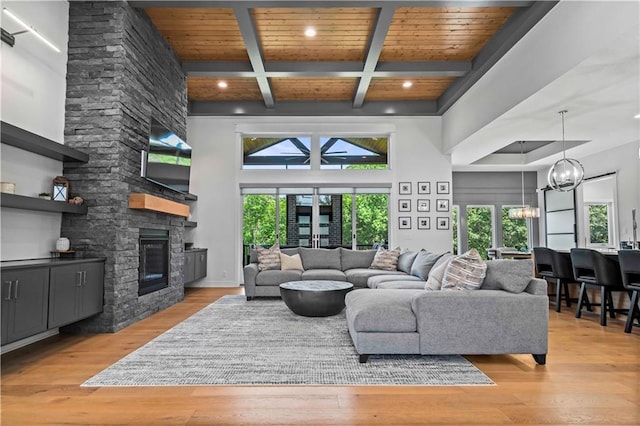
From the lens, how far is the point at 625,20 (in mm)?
Result: 2967

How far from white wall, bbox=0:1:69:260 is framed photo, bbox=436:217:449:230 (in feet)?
20.9

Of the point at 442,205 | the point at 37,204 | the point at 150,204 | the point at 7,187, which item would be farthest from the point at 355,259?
the point at 7,187

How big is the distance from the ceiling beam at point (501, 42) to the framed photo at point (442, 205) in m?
1.93

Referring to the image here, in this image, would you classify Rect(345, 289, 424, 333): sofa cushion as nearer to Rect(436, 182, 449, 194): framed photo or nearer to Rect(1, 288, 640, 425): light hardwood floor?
Rect(1, 288, 640, 425): light hardwood floor

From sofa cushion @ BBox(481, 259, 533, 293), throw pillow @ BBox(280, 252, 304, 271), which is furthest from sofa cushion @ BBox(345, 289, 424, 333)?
throw pillow @ BBox(280, 252, 304, 271)

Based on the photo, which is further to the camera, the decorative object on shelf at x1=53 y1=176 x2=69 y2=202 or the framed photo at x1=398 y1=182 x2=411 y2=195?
the framed photo at x1=398 y1=182 x2=411 y2=195

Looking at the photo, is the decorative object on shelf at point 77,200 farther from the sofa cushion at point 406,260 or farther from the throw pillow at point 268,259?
the sofa cushion at point 406,260

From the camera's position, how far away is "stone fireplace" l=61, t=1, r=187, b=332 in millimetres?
3951

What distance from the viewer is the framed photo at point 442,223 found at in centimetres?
767

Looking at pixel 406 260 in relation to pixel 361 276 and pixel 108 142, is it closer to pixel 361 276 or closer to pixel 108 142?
pixel 361 276

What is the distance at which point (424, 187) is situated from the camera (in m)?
7.73

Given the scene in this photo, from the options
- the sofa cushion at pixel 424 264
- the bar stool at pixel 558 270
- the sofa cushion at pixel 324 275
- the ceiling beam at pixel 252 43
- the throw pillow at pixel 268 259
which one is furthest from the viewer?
the throw pillow at pixel 268 259

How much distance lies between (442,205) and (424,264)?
3.24m

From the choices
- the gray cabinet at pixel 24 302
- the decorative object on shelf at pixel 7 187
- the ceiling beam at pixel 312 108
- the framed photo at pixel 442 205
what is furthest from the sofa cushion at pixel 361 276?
the decorative object on shelf at pixel 7 187
